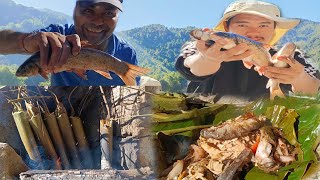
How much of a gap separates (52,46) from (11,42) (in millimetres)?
211

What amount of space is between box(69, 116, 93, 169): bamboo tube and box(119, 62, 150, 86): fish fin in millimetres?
342

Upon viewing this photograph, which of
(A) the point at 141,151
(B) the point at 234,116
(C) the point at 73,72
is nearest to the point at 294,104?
(B) the point at 234,116

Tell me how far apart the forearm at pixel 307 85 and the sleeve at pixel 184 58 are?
0.45 m

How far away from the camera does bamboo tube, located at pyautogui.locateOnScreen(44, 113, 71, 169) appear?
3.63m

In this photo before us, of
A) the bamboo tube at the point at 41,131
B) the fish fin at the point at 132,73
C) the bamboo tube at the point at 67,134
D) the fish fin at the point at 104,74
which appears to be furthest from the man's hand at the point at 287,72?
the bamboo tube at the point at 41,131

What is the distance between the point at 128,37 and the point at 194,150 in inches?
25.8

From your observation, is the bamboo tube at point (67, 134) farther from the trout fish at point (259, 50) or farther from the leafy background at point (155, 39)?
the trout fish at point (259, 50)

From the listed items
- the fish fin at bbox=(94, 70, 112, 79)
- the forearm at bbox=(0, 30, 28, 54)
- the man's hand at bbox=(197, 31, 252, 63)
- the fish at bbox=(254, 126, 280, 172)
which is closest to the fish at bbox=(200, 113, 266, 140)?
the fish at bbox=(254, 126, 280, 172)

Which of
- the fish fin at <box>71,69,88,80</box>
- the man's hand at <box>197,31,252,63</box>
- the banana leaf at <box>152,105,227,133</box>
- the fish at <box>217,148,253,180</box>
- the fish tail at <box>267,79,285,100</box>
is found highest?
the man's hand at <box>197,31,252,63</box>

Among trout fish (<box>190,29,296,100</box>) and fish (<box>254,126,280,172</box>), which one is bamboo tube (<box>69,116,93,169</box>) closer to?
trout fish (<box>190,29,296,100</box>)

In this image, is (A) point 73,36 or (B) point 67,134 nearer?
(A) point 73,36

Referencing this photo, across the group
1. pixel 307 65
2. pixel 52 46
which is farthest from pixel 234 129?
pixel 52 46

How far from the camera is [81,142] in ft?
12.1

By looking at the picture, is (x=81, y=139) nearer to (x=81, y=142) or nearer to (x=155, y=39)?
(x=81, y=142)
